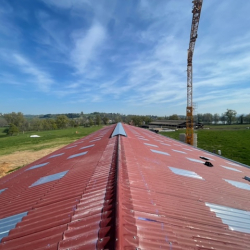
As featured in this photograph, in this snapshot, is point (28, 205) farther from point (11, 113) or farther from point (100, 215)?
point (11, 113)

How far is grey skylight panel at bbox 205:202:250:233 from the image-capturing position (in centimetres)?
323

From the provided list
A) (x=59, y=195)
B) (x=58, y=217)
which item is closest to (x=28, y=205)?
(x=59, y=195)

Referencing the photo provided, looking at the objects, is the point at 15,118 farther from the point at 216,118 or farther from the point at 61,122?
the point at 216,118

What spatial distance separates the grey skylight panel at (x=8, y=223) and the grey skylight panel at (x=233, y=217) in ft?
13.3

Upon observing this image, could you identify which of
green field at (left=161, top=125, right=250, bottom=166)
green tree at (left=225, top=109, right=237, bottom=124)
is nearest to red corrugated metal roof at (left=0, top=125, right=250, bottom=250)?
green field at (left=161, top=125, right=250, bottom=166)

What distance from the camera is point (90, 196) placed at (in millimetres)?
3301

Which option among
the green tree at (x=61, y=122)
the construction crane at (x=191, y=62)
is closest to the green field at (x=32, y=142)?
the construction crane at (x=191, y=62)

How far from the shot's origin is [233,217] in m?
3.56

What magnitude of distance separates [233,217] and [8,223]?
4.70 metres

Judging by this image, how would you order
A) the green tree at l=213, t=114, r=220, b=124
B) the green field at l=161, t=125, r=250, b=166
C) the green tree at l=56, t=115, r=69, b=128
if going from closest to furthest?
the green field at l=161, t=125, r=250, b=166 → the green tree at l=56, t=115, r=69, b=128 → the green tree at l=213, t=114, r=220, b=124

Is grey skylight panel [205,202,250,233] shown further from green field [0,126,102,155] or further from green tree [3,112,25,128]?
green tree [3,112,25,128]

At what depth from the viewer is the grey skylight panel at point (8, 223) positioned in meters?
2.99

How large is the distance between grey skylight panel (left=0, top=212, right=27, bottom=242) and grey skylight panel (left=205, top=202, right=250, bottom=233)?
406cm

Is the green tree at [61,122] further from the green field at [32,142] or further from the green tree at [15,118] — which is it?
the green field at [32,142]
